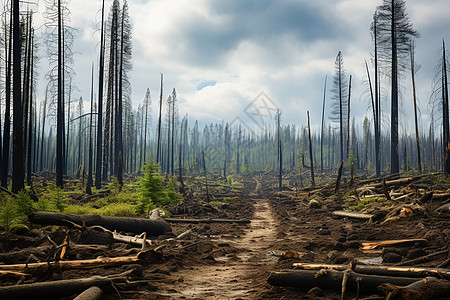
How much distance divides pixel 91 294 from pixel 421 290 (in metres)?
3.76

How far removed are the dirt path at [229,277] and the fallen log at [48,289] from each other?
101 centimetres

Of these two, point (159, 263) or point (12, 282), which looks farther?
point (159, 263)

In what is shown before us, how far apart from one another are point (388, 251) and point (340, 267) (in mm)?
2018

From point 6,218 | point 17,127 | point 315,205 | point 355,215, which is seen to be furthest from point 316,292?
point 17,127

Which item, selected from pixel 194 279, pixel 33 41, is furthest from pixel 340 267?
pixel 33 41

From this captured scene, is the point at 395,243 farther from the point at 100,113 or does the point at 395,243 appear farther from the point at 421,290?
the point at 100,113

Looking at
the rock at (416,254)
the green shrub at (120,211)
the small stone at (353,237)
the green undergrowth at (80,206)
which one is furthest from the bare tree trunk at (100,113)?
the rock at (416,254)

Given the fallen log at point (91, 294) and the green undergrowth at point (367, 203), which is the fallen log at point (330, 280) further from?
the green undergrowth at point (367, 203)

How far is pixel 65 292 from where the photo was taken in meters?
3.63

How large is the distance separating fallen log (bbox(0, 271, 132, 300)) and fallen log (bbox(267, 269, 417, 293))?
7.86ft

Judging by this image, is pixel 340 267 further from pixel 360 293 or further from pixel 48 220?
pixel 48 220

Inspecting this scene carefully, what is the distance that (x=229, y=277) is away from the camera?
5.31 meters

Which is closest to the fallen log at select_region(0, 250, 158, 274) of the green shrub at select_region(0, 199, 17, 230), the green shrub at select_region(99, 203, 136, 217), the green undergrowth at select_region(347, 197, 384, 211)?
the green shrub at select_region(0, 199, 17, 230)

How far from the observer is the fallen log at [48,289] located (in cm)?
342
